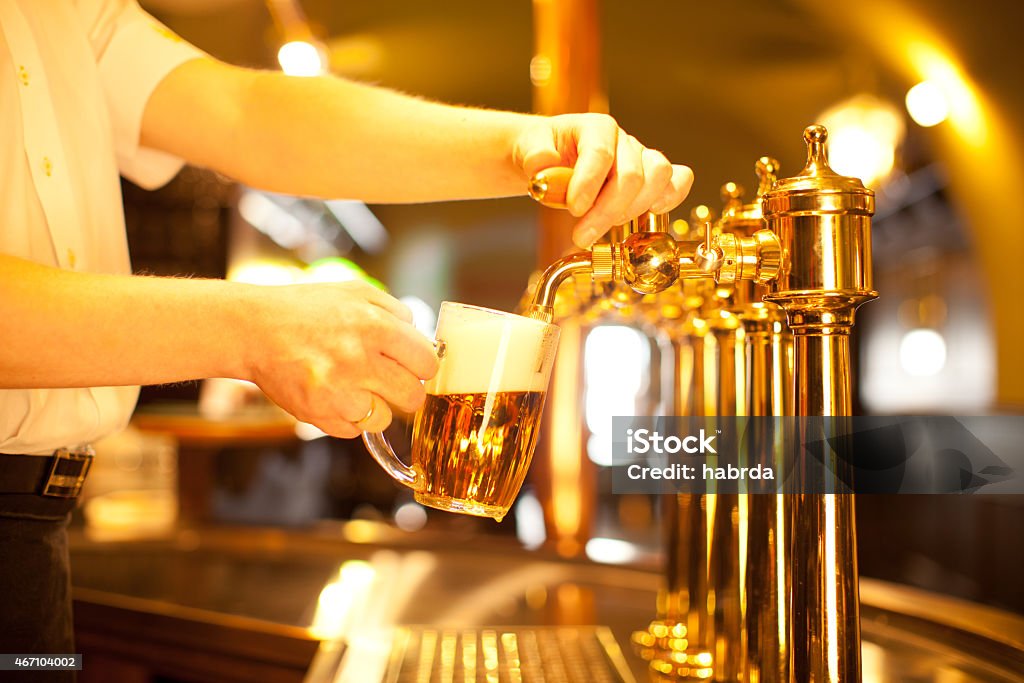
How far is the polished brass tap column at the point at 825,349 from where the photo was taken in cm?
62

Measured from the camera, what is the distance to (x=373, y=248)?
438 inches

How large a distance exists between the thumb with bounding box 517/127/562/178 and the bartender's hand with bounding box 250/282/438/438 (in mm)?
195

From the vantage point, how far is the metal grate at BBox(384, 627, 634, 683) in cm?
86

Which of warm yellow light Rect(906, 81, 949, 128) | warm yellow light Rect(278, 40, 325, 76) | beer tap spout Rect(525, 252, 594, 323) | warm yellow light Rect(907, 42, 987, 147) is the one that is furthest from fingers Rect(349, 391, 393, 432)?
warm yellow light Rect(906, 81, 949, 128)

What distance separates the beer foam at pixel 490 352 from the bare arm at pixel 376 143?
11 centimetres

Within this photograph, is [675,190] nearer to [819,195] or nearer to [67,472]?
[819,195]

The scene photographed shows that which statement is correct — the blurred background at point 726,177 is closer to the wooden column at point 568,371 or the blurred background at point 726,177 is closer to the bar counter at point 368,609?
the wooden column at point 568,371

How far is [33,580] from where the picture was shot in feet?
2.86

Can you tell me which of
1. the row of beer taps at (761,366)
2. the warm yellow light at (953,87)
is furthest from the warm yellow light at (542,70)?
the warm yellow light at (953,87)

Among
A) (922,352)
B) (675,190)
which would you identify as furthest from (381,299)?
(922,352)

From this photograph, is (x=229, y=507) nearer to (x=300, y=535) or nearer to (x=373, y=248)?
(x=300, y=535)

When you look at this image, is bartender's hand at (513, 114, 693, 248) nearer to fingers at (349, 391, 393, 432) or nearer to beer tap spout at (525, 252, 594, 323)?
beer tap spout at (525, 252, 594, 323)

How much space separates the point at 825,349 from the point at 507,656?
1.70 ft

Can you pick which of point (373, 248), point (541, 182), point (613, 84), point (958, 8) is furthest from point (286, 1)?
point (373, 248)
